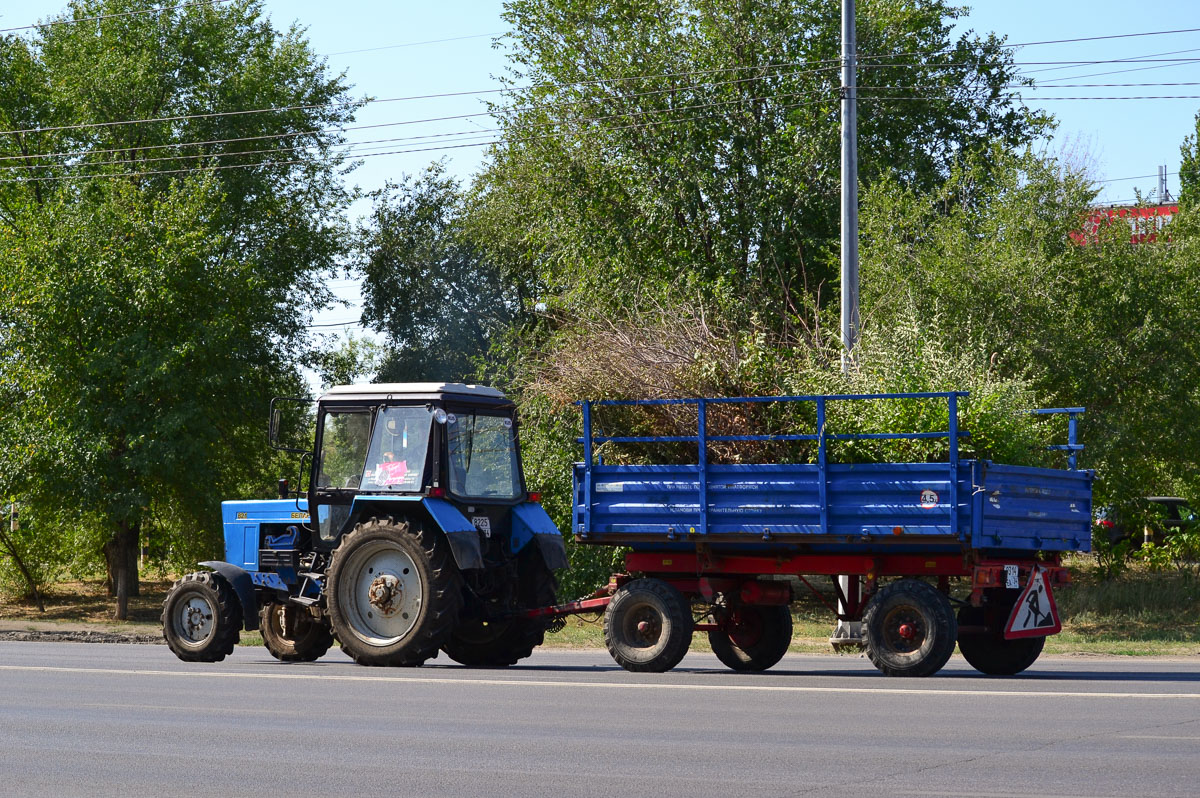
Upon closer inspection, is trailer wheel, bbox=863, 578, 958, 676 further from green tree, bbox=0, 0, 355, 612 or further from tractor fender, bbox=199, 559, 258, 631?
green tree, bbox=0, 0, 355, 612

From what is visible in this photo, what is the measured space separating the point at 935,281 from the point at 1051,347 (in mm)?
1973

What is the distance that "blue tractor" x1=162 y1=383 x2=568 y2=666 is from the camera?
13.5 m

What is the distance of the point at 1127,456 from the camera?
2144 cm

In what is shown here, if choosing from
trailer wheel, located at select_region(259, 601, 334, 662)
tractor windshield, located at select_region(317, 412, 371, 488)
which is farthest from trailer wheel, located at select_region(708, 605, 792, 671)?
trailer wheel, located at select_region(259, 601, 334, 662)

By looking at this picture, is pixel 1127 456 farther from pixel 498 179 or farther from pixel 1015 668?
pixel 498 179

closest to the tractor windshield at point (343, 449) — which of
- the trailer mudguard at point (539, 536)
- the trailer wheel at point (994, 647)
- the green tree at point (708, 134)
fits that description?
the trailer mudguard at point (539, 536)

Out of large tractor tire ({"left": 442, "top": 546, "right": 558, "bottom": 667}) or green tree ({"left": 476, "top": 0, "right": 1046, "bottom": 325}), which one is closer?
large tractor tire ({"left": 442, "top": 546, "right": 558, "bottom": 667})

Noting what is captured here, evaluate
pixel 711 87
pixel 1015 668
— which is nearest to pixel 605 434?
pixel 1015 668

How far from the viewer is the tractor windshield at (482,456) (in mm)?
13867

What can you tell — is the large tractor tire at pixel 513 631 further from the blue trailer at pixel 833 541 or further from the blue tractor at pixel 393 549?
the blue trailer at pixel 833 541

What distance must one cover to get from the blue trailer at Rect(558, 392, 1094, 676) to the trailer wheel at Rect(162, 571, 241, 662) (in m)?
3.76

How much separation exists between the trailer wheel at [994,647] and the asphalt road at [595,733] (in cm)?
28

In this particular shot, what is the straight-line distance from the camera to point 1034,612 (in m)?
12.5

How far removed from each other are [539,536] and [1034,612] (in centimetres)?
485
